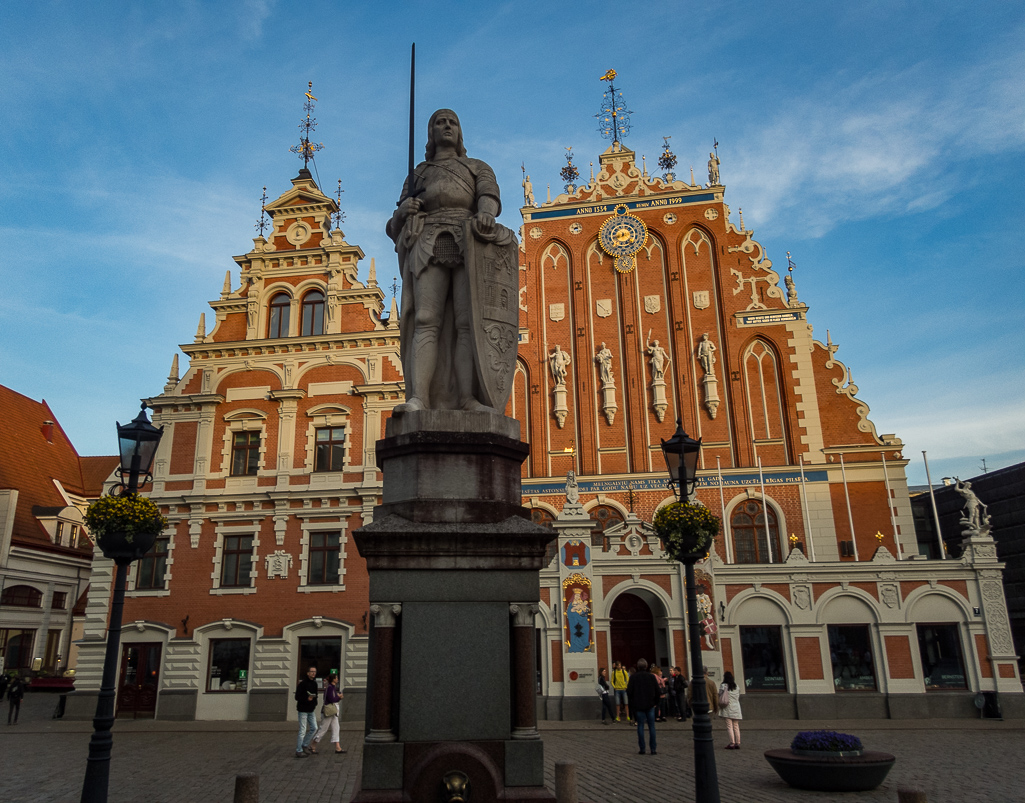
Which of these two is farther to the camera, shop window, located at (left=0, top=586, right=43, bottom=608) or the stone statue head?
shop window, located at (left=0, top=586, right=43, bottom=608)

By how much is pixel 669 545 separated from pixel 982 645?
14.1 metres

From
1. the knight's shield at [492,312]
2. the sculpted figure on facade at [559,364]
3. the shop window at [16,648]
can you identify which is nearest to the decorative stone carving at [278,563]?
the sculpted figure on facade at [559,364]

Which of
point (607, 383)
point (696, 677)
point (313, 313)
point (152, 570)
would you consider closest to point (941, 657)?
point (607, 383)

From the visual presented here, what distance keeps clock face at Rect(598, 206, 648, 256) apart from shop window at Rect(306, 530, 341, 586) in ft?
53.1

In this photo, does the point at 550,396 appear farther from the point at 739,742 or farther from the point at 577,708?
the point at 739,742

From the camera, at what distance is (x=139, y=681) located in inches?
902

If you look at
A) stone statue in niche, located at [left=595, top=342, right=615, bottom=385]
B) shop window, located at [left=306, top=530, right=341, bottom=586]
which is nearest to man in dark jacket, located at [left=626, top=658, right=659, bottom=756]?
shop window, located at [left=306, top=530, right=341, bottom=586]

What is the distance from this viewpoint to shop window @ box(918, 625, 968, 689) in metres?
19.3

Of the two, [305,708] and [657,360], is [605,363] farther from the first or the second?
[305,708]

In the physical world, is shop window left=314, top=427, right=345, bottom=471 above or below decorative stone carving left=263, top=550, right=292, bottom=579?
above

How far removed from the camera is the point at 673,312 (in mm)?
30062

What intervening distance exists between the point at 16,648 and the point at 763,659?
3095 cm

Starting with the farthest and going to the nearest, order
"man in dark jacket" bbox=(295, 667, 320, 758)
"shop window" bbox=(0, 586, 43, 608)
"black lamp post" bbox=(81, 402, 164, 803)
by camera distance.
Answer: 1. "shop window" bbox=(0, 586, 43, 608)
2. "man in dark jacket" bbox=(295, 667, 320, 758)
3. "black lamp post" bbox=(81, 402, 164, 803)

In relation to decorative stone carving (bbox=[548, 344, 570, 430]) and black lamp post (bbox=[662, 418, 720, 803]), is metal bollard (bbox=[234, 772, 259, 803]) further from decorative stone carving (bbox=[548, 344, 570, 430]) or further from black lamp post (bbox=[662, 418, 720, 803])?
decorative stone carving (bbox=[548, 344, 570, 430])
